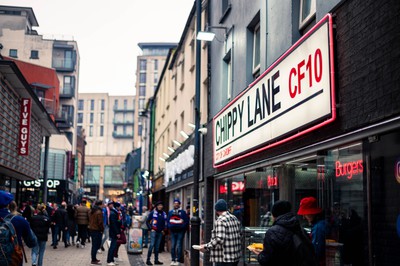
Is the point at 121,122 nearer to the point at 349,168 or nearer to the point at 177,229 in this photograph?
the point at 177,229

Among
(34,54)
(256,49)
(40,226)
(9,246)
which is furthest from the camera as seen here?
(34,54)

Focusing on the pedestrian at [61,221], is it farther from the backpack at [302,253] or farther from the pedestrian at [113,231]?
the backpack at [302,253]

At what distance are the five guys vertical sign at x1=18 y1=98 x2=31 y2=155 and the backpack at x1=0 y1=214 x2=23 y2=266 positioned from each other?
1497 centimetres

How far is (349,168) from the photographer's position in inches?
268

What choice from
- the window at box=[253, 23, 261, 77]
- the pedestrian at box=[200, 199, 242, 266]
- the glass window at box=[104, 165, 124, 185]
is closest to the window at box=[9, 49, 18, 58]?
the window at box=[253, 23, 261, 77]

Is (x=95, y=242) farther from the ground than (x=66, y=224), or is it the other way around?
(x=66, y=224)

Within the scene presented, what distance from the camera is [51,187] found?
47.7m

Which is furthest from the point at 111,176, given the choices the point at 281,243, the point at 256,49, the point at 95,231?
the point at 281,243

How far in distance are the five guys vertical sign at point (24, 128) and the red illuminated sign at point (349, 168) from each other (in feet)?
52.3

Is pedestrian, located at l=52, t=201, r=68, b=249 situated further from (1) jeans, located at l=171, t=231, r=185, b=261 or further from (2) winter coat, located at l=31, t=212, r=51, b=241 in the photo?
(2) winter coat, located at l=31, t=212, r=51, b=241

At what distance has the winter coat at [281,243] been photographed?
18.2 feet

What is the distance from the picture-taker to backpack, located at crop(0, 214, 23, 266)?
6215 millimetres

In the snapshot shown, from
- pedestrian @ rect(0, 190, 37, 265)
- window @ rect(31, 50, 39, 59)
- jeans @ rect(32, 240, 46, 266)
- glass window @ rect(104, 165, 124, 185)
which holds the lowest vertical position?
jeans @ rect(32, 240, 46, 266)

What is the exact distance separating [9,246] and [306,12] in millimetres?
5869
